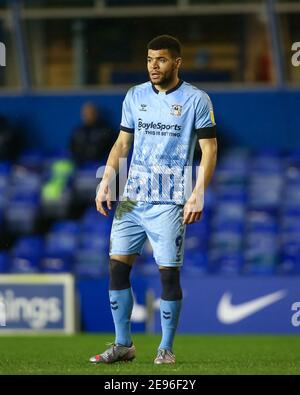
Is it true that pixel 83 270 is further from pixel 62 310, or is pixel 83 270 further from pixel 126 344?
pixel 126 344

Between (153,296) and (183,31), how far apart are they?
400 centimetres

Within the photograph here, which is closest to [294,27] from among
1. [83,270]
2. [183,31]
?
[183,31]

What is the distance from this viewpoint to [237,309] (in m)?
13.6

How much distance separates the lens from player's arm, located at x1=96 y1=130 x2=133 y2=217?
814 cm

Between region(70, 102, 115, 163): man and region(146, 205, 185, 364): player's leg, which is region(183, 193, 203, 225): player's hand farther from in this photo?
region(70, 102, 115, 163): man

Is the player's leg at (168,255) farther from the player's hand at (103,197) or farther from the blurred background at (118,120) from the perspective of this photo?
the blurred background at (118,120)

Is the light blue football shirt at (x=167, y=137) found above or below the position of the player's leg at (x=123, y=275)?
above

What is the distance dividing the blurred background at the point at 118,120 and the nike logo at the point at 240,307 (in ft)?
3.48

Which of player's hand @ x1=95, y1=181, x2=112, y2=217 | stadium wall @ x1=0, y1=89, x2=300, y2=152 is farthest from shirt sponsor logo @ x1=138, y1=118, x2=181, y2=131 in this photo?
stadium wall @ x1=0, y1=89, x2=300, y2=152

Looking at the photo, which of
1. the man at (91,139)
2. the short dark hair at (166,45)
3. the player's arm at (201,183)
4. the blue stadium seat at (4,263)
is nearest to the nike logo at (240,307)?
the blue stadium seat at (4,263)

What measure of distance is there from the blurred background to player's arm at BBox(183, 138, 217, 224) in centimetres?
657

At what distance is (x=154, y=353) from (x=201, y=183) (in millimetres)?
2136

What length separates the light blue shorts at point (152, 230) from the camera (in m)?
8.12

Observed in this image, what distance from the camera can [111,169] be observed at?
824 cm
